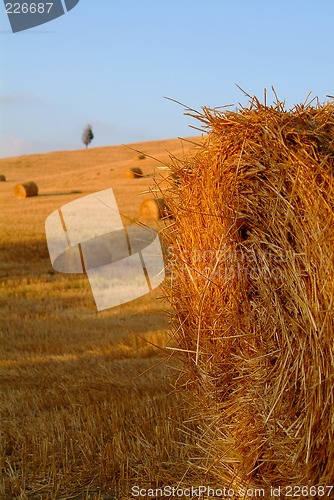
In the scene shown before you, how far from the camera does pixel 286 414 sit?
3646 millimetres

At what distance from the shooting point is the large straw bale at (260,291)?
3434 mm

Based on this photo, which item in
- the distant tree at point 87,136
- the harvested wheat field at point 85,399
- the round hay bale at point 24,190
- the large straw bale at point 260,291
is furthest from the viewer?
the distant tree at point 87,136

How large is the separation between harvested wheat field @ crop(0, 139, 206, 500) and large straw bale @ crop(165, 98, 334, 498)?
0.39 metres

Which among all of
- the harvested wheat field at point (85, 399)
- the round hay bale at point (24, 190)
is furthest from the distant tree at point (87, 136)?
the harvested wheat field at point (85, 399)

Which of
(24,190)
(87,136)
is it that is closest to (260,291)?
(24,190)

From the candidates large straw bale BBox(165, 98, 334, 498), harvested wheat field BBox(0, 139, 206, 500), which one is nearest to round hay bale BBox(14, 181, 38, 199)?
harvested wheat field BBox(0, 139, 206, 500)

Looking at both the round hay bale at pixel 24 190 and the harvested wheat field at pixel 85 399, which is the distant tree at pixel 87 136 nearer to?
the round hay bale at pixel 24 190

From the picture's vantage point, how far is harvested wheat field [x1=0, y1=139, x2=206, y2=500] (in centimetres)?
463

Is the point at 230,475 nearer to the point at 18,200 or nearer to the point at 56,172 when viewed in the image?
the point at 18,200

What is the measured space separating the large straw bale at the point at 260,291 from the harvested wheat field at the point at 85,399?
39 cm

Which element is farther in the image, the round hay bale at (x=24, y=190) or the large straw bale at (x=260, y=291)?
the round hay bale at (x=24, y=190)

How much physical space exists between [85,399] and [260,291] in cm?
278

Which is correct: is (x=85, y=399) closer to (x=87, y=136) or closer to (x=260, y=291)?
(x=260, y=291)

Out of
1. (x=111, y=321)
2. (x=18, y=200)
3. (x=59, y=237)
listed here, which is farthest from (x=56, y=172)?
(x=111, y=321)
